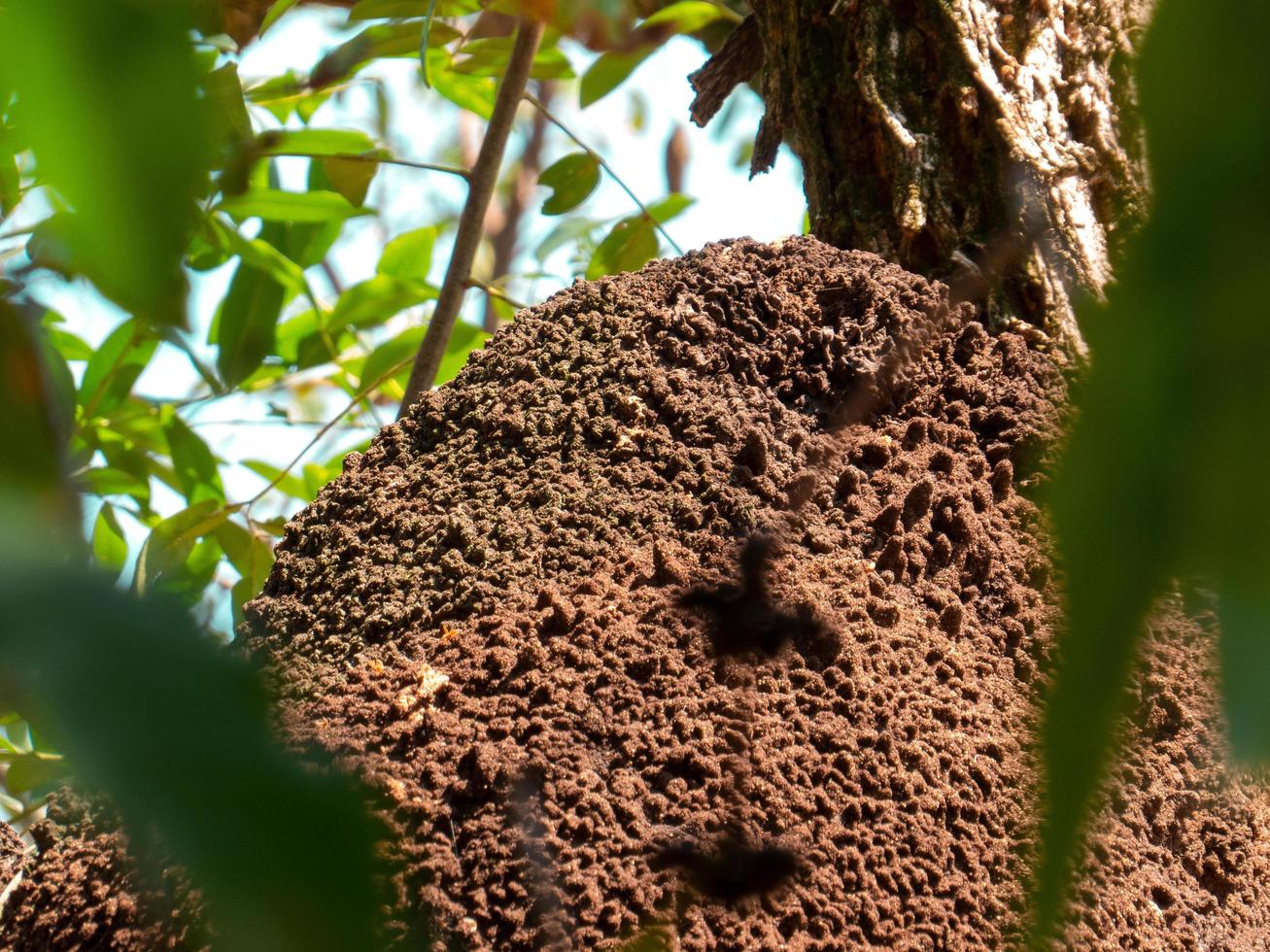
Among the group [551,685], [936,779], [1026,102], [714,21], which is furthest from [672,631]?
[714,21]

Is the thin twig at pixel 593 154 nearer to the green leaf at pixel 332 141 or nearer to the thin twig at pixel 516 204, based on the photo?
the green leaf at pixel 332 141

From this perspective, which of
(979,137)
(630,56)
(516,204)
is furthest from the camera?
(516,204)

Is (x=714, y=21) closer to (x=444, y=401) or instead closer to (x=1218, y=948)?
(x=444, y=401)

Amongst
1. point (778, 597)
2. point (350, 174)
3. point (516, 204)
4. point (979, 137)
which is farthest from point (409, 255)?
point (516, 204)

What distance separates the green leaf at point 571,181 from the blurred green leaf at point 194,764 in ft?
6.02

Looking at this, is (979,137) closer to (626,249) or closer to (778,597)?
(778,597)

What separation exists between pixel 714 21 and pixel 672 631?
6.64ft

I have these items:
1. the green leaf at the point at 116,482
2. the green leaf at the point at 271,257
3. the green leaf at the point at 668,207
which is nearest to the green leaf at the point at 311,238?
the green leaf at the point at 271,257

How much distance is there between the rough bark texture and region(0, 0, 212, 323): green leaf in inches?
32.9

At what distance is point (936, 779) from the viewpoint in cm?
70

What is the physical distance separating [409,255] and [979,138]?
151 centimetres

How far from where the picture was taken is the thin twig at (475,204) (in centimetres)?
174

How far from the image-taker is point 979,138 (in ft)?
3.39

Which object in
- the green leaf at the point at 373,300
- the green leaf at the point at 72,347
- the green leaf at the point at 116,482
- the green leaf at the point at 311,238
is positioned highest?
the green leaf at the point at 311,238
